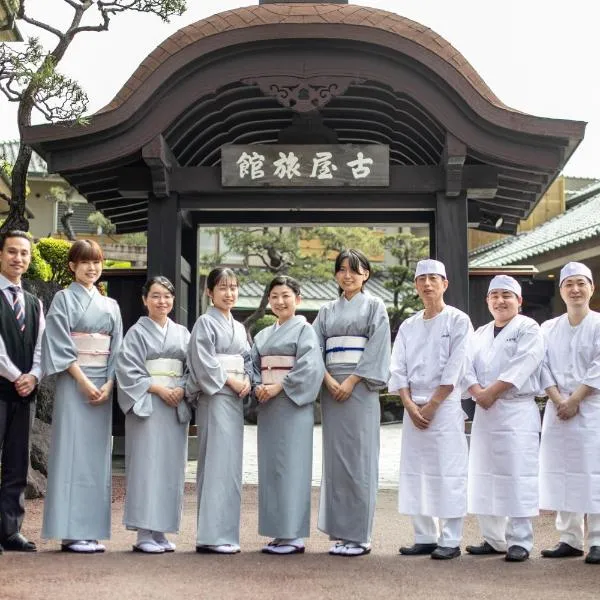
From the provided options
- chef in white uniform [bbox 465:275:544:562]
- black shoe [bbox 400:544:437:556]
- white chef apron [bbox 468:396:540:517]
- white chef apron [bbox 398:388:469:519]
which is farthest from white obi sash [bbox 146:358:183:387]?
white chef apron [bbox 468:396:540:517]

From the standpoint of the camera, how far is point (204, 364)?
619 centimetres

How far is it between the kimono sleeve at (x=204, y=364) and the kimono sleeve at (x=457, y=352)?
1.47m

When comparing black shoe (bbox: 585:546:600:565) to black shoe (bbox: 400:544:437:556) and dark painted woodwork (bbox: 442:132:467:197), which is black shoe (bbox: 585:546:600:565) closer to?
black shoe (bbox: 400:544:437:556)

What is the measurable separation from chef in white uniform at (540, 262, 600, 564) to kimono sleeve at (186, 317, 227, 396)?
2.22 meters

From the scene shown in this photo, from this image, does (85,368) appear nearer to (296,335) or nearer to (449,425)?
(296,335)

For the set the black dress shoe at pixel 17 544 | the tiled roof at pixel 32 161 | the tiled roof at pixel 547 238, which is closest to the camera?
the black dress shoe at pixel 17 544

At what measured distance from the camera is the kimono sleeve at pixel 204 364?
6.19 meters

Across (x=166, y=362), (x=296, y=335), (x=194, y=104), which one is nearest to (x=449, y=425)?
(x=296, y=335)

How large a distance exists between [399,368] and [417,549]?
1199 millimetres

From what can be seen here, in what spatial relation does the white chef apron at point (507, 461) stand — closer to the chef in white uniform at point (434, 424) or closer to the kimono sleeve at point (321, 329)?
the chef in white uniform at point (434, 424)

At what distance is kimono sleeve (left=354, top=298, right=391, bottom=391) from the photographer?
624 cm

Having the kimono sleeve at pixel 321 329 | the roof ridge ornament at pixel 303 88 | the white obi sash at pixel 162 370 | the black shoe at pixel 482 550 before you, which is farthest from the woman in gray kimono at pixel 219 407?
the roof ridge ornament at pixel 303 88

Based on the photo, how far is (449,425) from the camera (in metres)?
6.22

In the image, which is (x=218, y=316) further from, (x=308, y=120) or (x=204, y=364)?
(x=308, y=120)
